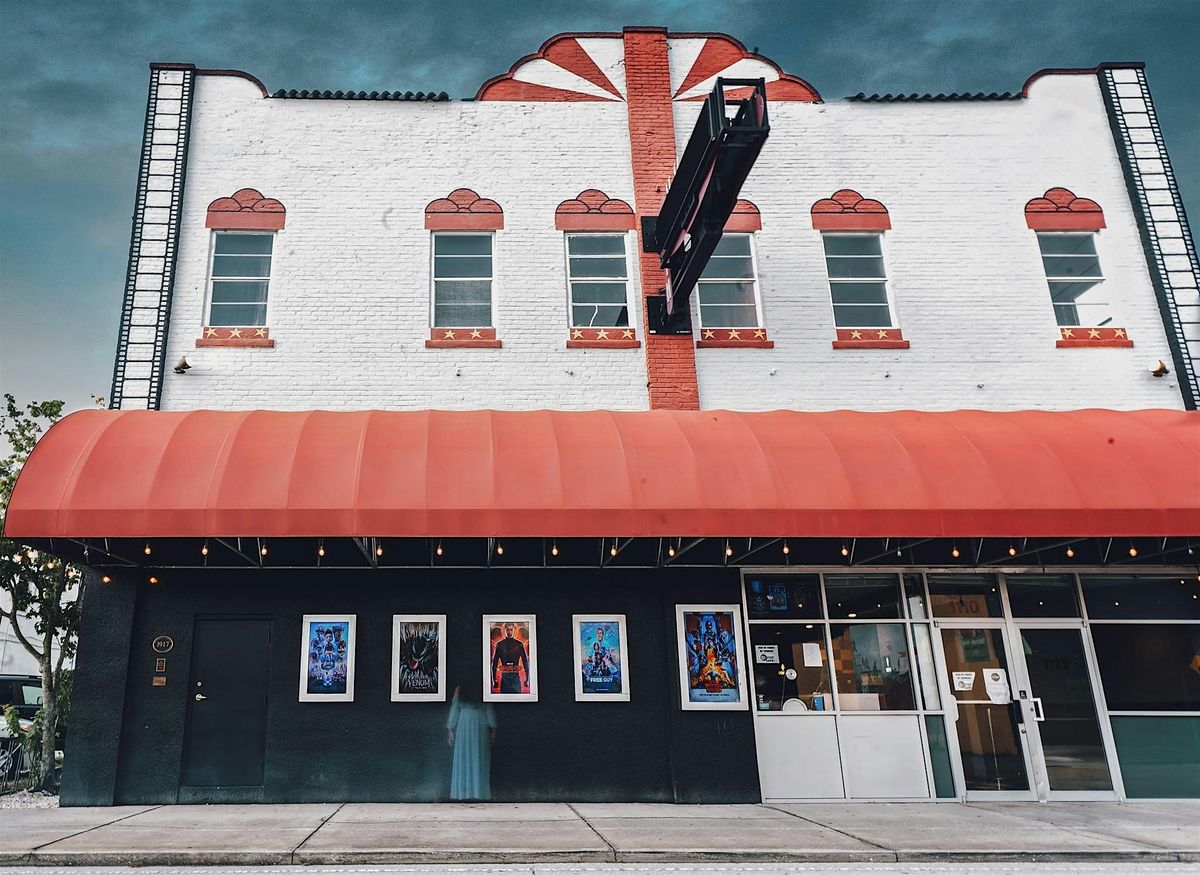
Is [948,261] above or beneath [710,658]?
above

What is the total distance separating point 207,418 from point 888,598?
349 inches

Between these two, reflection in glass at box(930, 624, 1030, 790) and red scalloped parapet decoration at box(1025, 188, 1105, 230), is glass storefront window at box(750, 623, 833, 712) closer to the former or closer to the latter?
reflection in glass at box(930, 624, 1030, 790)

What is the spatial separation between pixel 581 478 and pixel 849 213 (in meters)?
6.54

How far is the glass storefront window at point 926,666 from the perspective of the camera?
35.9 feet

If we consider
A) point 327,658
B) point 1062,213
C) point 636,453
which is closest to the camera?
point 636,453

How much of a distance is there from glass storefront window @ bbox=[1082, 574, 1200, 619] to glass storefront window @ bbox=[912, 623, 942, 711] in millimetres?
2277

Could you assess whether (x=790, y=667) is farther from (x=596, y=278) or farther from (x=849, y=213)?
(x=849, y=213)

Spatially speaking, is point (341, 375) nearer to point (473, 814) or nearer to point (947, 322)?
point (473, 814)

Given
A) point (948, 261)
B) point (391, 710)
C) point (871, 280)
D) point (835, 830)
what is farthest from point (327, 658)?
point (948, 261)

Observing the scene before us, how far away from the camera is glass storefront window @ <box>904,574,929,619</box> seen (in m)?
11.2

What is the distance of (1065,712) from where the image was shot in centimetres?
1106

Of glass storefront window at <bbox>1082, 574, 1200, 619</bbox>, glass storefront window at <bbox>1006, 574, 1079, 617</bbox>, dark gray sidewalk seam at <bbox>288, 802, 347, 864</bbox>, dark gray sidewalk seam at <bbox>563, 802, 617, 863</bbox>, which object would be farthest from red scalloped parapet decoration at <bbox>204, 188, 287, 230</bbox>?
glass storefront window at <bbox>1082, 574, 1200, 619</bbox>

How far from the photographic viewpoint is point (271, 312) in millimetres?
11797

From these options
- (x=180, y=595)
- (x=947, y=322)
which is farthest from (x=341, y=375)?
(x=947, y=322)
